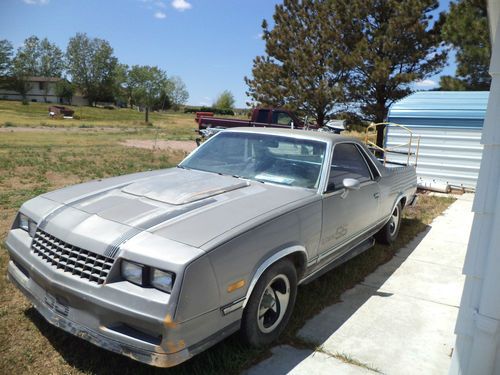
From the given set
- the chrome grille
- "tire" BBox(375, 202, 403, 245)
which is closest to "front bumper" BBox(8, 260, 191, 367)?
the chrome grille

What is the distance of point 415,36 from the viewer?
60.5 ft

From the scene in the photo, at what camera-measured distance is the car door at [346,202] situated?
11.7 ft

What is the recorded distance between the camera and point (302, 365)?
9.27ft

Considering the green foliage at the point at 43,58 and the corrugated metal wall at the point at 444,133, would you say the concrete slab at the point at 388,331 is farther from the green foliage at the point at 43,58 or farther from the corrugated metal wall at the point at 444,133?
the green foliage at the point at 43,58

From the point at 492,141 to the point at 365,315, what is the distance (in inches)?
79.6

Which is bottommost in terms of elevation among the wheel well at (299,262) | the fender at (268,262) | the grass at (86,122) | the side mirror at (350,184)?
the grass at (86,122)

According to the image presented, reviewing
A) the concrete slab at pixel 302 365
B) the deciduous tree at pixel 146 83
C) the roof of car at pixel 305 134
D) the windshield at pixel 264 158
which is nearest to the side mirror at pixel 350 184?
the windshield at pixel 264 158

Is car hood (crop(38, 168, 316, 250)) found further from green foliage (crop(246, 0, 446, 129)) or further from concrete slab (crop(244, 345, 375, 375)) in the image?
green foliage (crop(246, 0, 446, 129))

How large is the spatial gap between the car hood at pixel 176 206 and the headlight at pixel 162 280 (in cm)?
21

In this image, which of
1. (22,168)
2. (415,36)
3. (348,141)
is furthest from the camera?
(415,36)

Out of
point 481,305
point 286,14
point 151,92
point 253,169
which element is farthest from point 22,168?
point 151,92

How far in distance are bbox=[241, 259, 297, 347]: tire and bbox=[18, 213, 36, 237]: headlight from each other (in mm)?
1645

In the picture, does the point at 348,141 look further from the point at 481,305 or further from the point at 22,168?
the point at 22,168

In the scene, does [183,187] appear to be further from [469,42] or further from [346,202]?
[469,42]
